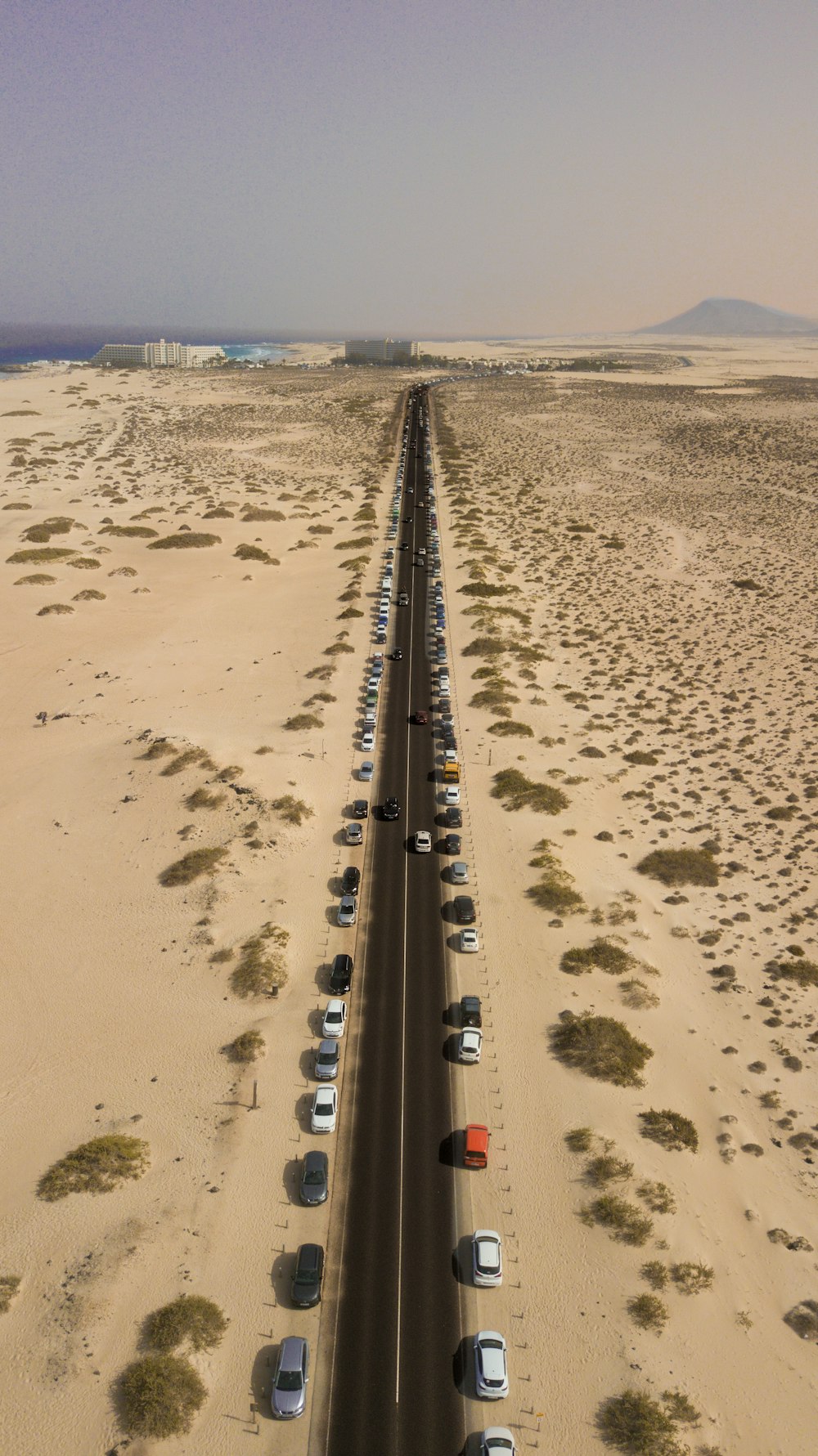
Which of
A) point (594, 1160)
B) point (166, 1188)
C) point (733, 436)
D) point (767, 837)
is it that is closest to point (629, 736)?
point (767, 837)

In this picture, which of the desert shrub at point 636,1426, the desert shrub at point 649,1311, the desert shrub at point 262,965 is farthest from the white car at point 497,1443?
the desert shrub at point 262,965

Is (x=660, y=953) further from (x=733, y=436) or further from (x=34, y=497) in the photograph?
(x=733, y=436)

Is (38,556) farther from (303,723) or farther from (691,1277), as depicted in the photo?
(691,1277)

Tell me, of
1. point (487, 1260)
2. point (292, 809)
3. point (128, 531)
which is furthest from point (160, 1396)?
point (128, 531)

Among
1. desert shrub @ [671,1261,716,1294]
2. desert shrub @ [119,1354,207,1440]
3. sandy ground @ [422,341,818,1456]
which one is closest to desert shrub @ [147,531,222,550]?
sandy ground @ [422,341,818,1456]

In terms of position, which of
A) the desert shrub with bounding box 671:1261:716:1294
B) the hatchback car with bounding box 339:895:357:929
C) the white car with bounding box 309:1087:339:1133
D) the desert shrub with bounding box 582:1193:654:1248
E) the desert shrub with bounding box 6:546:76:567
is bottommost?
the desert shrub with bounding box 671:1261:716:1294

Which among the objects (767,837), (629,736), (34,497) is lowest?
(767,837)

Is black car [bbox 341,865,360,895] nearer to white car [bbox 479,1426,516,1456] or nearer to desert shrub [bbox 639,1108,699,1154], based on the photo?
desert shrub [bbox 639,1108,699,1154]
